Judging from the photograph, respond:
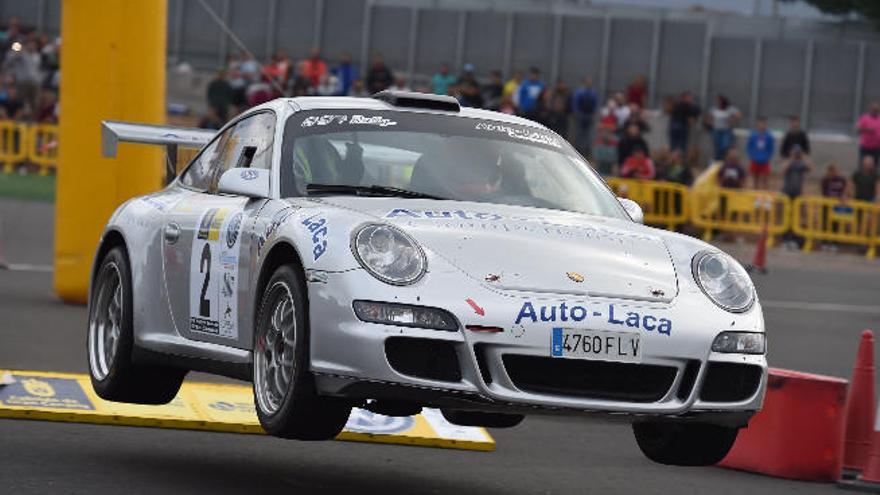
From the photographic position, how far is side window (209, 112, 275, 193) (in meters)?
9.01

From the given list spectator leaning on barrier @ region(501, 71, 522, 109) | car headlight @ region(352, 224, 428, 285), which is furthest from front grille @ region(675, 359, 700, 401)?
spectator leaning on barrier @ region(501, 71, 522, 109)

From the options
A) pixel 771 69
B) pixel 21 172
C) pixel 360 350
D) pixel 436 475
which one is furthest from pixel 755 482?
pixel 771 69

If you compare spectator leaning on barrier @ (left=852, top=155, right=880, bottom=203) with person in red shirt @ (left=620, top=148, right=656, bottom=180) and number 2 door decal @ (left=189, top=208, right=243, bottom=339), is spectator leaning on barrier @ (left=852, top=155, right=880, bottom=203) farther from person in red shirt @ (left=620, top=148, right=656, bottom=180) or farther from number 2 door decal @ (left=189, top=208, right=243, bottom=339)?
number 2 door decal @ (left=189, top=208, right=243, bottom=339)

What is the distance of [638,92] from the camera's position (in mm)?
35969

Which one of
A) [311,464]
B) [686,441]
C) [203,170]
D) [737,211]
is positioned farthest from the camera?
[737,211]

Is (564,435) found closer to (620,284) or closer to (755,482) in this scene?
(755,482)

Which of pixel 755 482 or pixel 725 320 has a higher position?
pixel 725 320

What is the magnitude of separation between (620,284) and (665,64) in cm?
3217

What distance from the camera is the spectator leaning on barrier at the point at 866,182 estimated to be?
3228cm

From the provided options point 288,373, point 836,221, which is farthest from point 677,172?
point 288,373

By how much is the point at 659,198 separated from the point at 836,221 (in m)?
2.62

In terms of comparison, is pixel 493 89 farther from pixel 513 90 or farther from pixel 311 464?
pixel 311 464

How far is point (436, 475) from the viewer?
31.1ft

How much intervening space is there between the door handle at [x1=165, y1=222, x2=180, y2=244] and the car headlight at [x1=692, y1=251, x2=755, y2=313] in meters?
2.38
